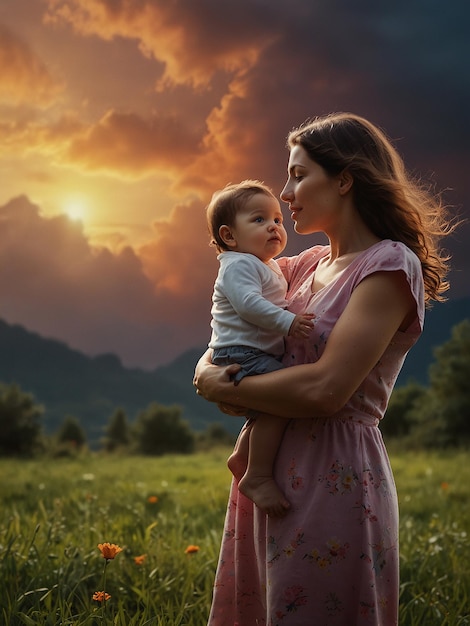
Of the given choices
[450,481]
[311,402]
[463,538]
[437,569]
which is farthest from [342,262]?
[450,481]

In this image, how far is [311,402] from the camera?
2.33 m

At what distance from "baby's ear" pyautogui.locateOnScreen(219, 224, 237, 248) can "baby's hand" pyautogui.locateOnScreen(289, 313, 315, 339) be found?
1.69 ft

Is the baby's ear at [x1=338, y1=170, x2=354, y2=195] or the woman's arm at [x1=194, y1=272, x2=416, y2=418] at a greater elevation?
the baby's ear at [x1=338, y1=170, x2=354, y2=195]

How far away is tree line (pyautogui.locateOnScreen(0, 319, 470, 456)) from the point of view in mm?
25422

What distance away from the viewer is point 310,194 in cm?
260

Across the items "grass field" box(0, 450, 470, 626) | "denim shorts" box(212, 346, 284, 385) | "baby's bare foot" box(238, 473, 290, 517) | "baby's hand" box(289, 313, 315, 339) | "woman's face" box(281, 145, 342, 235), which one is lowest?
"grass field" box(0, 450, 470, 626)

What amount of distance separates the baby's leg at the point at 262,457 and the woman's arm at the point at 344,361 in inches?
3.7

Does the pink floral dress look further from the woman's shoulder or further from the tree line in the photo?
the tree line

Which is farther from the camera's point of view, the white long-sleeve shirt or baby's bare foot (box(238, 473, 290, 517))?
the white long-sleeve shirt

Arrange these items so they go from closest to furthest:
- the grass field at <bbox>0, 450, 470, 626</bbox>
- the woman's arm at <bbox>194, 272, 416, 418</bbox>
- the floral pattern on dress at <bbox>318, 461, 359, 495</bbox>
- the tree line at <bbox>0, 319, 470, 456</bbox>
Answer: the woman's arm at <bbox>194, 272, 416, 418</bbox>
the floral pattern on dress at <bbox>318, 461, 359, 495</bbox>
the grass field at <bbox>0, 450, 470, 626</bbox>
the tree line at <bbox>0, 319, 470, 456</bbox>

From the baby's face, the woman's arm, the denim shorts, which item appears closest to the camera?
the woman's arm

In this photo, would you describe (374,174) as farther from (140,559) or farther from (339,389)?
(140,559)

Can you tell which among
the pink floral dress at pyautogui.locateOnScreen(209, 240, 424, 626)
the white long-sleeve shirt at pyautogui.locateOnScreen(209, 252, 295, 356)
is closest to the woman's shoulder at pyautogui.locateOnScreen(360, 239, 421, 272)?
the pink floral dress at pyautogui.locateOnScreen(209, 240, 424, 626)

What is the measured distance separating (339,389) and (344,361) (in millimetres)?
87
